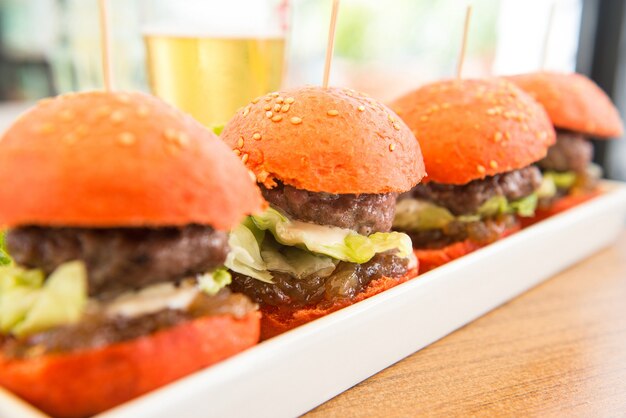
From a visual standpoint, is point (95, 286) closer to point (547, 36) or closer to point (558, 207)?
point (558, 207)

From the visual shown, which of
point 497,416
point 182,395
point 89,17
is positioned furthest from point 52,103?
point 89,17

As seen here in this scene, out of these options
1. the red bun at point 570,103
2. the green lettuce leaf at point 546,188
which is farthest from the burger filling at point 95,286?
the red bun at point 570,103

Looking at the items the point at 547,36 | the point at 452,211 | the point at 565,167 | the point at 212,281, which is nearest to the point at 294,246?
the point at 212,281

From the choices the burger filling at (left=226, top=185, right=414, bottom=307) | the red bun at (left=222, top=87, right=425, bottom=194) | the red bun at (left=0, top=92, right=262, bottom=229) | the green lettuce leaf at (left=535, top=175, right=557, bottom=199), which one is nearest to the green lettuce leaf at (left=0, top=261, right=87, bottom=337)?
the red bun at (left=0, top=92, right=262, bottom=229)

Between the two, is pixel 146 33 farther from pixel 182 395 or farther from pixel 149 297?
pixel 182 395

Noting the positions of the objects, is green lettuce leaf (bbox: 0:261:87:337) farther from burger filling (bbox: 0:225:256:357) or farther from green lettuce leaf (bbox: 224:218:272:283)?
green lettuce leaf (bbox: 224:218:272:283)

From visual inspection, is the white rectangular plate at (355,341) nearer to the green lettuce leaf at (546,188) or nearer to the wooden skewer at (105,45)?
the green lettuce leaf at (546,188)
